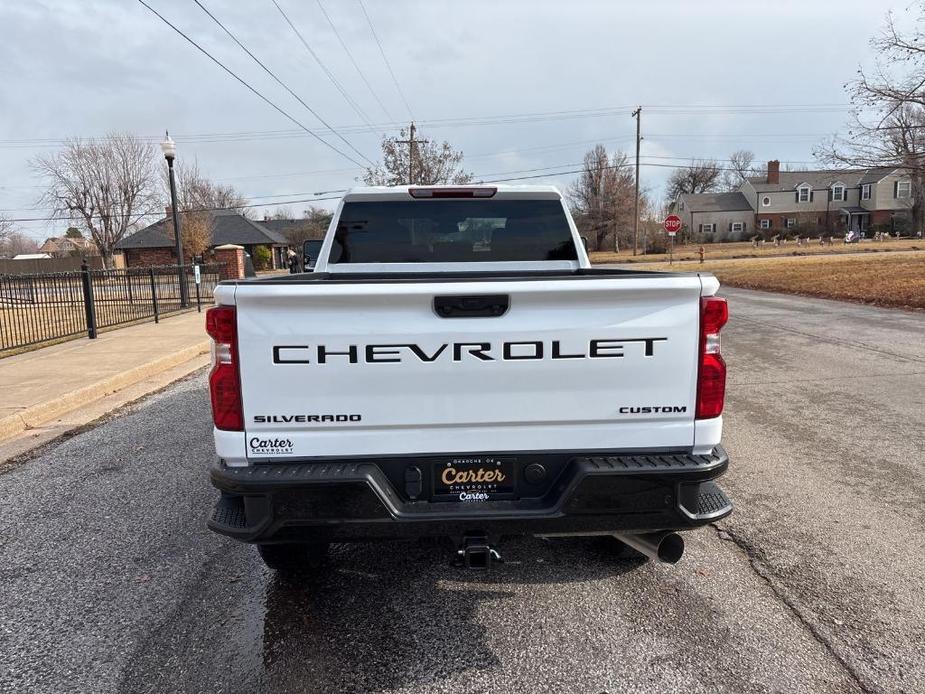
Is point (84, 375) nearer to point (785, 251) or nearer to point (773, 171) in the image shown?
point (785, 251)

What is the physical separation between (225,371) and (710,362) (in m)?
→ 1.98

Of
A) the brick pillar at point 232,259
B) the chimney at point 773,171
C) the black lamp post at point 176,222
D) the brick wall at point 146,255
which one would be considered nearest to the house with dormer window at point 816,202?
the chimney at point 773,171

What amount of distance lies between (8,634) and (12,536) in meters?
1.38

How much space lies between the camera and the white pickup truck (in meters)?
2.56

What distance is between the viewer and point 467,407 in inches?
104

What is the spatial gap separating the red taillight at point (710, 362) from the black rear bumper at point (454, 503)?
0.22 metres

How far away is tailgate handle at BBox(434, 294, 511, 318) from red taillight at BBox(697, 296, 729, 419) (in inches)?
32.3

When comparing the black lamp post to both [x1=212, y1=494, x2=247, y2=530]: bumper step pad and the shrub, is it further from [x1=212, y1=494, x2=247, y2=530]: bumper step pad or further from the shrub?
the shrub

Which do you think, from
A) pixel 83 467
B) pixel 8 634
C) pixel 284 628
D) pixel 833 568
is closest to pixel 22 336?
pixel 83 467

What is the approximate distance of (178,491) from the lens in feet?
15.9

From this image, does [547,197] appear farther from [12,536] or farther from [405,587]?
[12,536]

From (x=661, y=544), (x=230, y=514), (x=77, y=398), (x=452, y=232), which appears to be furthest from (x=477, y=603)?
(x=77, y=398)

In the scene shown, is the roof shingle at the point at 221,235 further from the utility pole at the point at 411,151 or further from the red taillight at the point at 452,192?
the red taillight at the point at 452,192

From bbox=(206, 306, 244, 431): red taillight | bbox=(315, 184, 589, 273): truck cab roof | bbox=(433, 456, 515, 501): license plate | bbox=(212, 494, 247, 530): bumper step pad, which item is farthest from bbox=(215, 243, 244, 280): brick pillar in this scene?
bbox=(433, 456, 515, 501): license plate
